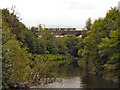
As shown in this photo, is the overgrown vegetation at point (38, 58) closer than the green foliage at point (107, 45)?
Yes

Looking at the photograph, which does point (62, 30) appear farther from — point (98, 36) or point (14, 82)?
point (14, 82)

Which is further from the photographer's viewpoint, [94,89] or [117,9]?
[117,9]

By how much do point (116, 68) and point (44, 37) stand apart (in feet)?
176

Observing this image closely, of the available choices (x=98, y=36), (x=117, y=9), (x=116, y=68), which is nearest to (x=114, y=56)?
(x=116, y=68)

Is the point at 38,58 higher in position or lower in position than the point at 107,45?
lower

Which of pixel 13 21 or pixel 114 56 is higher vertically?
pixel 13 21

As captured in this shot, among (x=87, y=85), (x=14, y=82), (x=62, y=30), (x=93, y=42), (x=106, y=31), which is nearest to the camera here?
(x=14, y=82)

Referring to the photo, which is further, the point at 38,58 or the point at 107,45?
the point at 38,58

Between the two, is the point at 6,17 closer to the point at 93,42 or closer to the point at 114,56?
the point at 93,42

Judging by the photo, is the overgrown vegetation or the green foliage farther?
the green foliage

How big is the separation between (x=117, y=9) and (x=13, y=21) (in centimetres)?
2142

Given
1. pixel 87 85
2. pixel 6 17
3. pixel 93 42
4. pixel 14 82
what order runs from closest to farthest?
pixel 14 82
pixel 87 85
pixel 93 42
pixel 6 17


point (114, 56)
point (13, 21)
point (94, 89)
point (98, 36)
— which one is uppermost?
point (13, 21)

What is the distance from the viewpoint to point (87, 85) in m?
31.0
